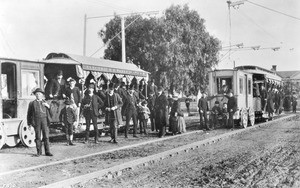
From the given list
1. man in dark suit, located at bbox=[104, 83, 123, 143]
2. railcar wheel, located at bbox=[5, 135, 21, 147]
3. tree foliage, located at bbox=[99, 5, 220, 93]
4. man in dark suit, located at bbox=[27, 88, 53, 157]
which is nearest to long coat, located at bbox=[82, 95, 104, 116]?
man in dark suit, located at bbox=[104, 83, 123, 143]

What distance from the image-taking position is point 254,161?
887 centimetres

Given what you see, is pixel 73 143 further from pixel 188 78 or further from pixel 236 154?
pixel 188 78

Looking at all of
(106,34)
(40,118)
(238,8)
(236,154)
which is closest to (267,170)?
(236,154)

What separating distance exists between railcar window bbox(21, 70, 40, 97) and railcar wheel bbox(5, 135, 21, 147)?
1.35 meters

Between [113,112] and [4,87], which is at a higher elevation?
[4,87]

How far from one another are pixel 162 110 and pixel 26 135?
5170 millimetres

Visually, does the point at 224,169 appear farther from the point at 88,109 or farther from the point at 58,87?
the point at 58,87

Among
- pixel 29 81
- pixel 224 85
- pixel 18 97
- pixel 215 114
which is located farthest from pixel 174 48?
pixel 18 97

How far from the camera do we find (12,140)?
11.5m

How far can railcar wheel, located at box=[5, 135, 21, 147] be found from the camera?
1138 centimetres

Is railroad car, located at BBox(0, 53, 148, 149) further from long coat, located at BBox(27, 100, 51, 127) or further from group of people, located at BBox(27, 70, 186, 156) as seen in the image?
long coat, located at BBox(27, 100, 51, 127)

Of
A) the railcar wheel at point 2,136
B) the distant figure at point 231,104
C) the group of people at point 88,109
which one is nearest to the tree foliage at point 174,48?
the distant figure at point 231,104

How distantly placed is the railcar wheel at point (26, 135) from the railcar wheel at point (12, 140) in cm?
21

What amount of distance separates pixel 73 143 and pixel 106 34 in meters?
26.1
